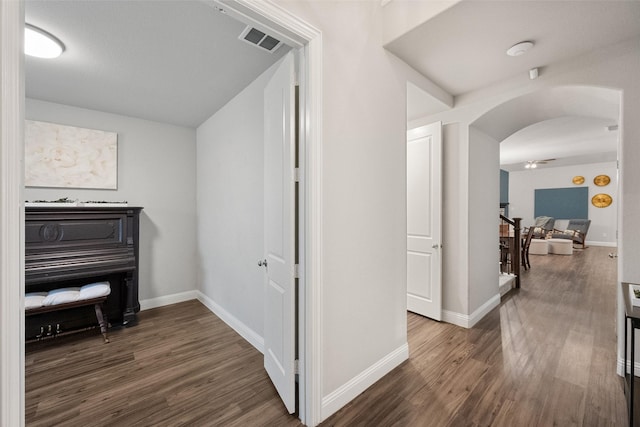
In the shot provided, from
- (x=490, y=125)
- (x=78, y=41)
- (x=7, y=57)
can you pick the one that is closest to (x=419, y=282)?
(x=490, y=125)

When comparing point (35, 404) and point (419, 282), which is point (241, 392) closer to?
point (35, 404)

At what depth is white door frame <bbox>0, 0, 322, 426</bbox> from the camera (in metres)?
0.78

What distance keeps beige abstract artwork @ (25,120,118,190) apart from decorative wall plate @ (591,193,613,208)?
1300 cm

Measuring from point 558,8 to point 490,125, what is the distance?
147 centimetres

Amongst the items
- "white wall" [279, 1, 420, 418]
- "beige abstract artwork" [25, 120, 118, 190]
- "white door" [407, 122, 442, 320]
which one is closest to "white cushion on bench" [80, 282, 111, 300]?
"beige abstract artwork" [25, 120, 118, 190]

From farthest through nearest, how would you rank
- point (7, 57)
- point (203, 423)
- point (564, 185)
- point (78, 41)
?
1. point (564, 185)
2. point (78, 41)
3. point (203, 423)
4. point (7, 57)

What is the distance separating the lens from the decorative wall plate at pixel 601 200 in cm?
866

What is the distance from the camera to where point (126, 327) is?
10.0ft

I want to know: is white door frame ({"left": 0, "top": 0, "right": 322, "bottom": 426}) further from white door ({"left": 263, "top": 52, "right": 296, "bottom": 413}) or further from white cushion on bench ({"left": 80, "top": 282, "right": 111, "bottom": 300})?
white cushion on bench ({"left": 80, "top": 282, "right": 111, "bottom": 300})

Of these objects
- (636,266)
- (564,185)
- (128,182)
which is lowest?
(636,266)

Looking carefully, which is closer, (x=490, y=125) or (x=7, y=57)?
(x=7, y=57)

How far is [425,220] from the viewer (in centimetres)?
313

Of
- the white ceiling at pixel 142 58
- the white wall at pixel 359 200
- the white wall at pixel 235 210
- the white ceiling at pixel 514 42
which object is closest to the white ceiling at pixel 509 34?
A: the white ceiling at pixel 514 42

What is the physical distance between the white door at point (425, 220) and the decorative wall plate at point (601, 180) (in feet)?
31.7
